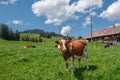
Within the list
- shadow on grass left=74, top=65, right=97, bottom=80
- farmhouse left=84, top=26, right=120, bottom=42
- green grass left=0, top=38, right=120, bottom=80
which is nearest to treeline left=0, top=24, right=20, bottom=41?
farmhouse left=84, top=26, right=120, bottom=42

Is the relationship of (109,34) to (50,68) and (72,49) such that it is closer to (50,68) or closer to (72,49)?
(50,68)

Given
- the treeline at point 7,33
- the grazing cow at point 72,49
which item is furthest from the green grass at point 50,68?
the treeline at point 7,33

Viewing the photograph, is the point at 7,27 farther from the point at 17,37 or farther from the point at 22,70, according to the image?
the point at 22,70

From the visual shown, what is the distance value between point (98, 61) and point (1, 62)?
7.46m

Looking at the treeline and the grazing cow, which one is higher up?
the treeline

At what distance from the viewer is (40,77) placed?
685 inches

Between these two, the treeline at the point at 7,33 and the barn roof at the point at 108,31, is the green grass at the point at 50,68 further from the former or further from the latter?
the treeline at the point at 7,33

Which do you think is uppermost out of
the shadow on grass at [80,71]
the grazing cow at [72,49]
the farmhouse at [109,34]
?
the farmhouse at [109,34]

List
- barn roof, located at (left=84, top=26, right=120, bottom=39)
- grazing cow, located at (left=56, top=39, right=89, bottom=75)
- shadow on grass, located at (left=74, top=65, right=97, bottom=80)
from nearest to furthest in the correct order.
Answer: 1. shadow on grass, located at (left=74, top=65, right=97, bottom=80)
2. grazing cow, located at (left=56, top=39, right=89, bottom=75)
3. barn roof, located at (left=84, top=26, right=120, bottom=39)

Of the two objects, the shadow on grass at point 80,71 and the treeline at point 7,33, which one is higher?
the treeline at point 7,33

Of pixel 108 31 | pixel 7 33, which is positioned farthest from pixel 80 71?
pixel 7 33

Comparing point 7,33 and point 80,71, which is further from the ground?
point 7,33

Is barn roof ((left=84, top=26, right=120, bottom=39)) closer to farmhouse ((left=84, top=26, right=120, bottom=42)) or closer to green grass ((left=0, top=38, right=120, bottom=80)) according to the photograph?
farmhouse ((left=84, top=26, right=120, bottom=42))

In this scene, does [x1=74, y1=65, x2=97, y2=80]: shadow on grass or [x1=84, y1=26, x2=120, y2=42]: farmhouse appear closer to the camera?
[x1=74, y1=65, x2=97, y2=80]: shadow on grass
